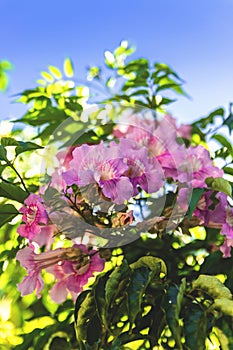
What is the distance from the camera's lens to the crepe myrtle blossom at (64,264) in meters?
0.72

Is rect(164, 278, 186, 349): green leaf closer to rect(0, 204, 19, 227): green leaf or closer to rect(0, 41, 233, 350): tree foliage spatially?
rect(0, 41, 233, 350): tree foliage

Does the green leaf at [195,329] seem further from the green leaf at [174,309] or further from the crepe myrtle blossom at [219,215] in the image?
the crepe myrtle blossom at [219,215]

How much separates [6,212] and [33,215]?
49 mm

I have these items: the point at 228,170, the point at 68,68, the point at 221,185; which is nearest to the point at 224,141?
the point at 228,170

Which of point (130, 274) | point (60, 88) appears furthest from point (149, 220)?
point (60, 88)

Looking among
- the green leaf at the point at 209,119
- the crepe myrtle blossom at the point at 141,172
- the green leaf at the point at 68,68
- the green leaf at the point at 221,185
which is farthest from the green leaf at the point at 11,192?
the green leaf at the point at 68,68

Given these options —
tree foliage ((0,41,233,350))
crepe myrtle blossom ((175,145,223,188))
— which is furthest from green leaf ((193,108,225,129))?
crepe myrtle blossom ((175,145,223,188))

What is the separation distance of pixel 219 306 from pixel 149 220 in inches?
6.3

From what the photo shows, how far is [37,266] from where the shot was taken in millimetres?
735

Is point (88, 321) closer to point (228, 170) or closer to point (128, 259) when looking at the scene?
point (128, 259)

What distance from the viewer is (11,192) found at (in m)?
0.73

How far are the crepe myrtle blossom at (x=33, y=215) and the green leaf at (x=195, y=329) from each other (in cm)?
21

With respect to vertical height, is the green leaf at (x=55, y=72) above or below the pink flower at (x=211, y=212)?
above

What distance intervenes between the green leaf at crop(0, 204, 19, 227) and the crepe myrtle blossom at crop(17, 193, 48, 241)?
0.08 feet
